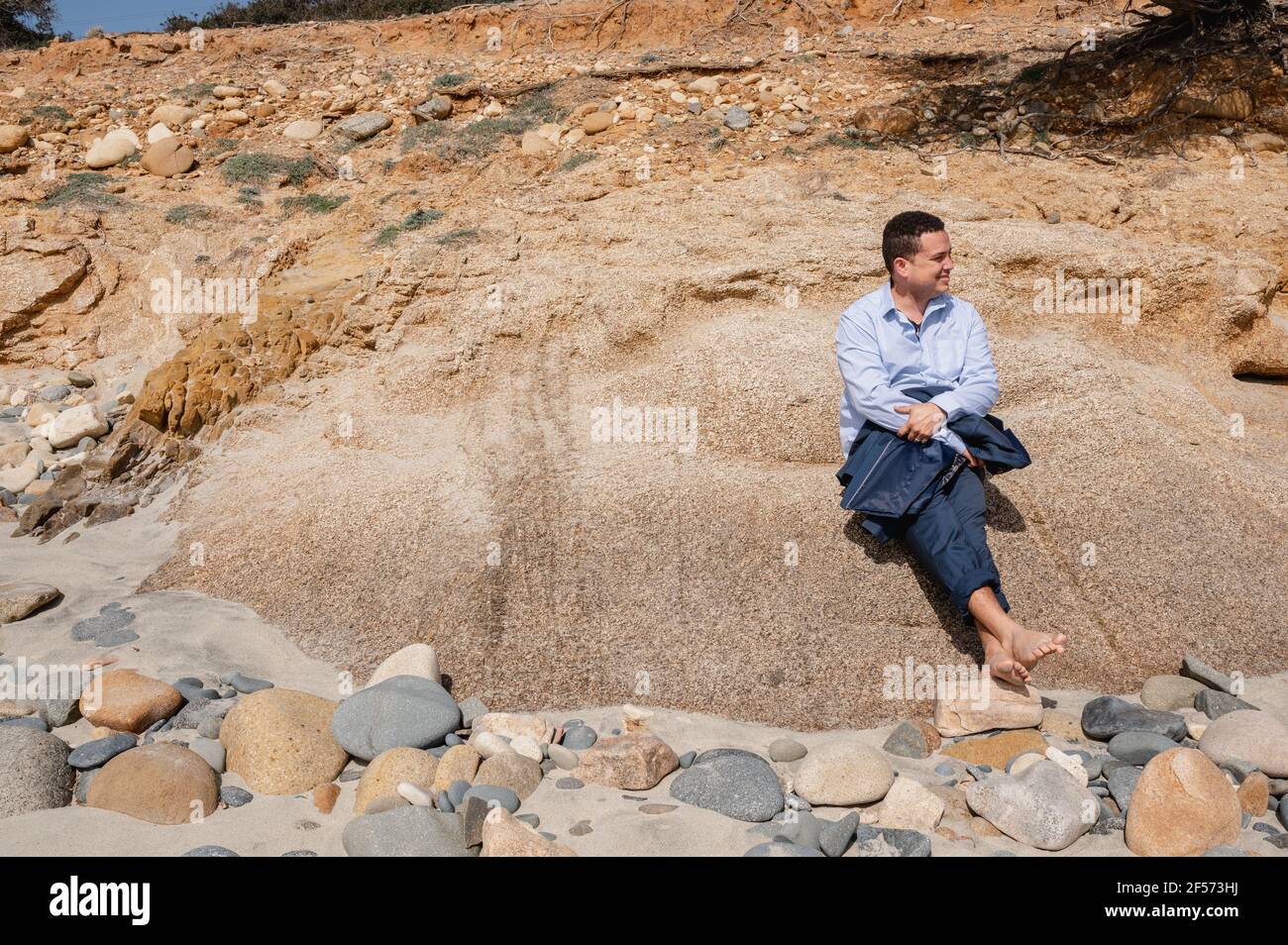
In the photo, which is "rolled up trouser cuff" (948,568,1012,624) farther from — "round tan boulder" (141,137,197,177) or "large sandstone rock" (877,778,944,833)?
"round tan boulder" (141,137,197,177)

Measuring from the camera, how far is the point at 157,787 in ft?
9.84

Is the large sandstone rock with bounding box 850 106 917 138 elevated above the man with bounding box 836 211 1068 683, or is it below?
above

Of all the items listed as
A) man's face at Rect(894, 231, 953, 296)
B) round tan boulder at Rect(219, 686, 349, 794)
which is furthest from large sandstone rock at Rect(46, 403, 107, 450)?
man's face at Rect(894, 231, 953, 296)

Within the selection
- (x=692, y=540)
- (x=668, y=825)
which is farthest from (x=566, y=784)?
(x=692, y=540)

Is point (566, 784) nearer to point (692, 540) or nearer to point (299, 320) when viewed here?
point (692, 540)

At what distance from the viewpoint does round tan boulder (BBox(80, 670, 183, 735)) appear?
3518 mm

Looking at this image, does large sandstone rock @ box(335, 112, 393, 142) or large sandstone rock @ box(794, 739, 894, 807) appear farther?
large sandstone rock @ box(335, 112, 393, 142)

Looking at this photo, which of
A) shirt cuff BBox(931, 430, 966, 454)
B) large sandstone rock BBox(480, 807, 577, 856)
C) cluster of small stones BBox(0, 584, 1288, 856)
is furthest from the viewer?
shirt cuff BBox(931, 430, 966, 454)

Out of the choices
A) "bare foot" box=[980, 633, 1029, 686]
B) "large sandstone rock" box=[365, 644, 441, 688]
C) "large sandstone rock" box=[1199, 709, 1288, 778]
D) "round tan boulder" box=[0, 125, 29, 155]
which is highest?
"round tan boulder" box=[0, 125, 29, 155]

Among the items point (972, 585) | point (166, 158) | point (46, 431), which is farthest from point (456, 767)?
point (166, 158)

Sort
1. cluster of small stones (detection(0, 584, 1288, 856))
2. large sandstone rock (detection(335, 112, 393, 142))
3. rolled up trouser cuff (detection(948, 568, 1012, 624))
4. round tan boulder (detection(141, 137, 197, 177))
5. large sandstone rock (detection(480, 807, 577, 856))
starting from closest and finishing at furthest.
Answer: large sandstone rock (detection(480, 807, 577, 856))
cluster of small stones (detection(0, 584, 1288, 856))
rolled up trouser cuff (detection(948, 568, 1012, 624))
round tan boulder (detection(141, 137, 197, 177))
large sandstone rock (detection(335, 112, 393, 142))

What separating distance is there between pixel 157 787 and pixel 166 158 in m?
9.00

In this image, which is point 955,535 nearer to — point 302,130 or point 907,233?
point 907,233

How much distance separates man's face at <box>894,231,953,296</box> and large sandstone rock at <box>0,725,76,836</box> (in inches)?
138
